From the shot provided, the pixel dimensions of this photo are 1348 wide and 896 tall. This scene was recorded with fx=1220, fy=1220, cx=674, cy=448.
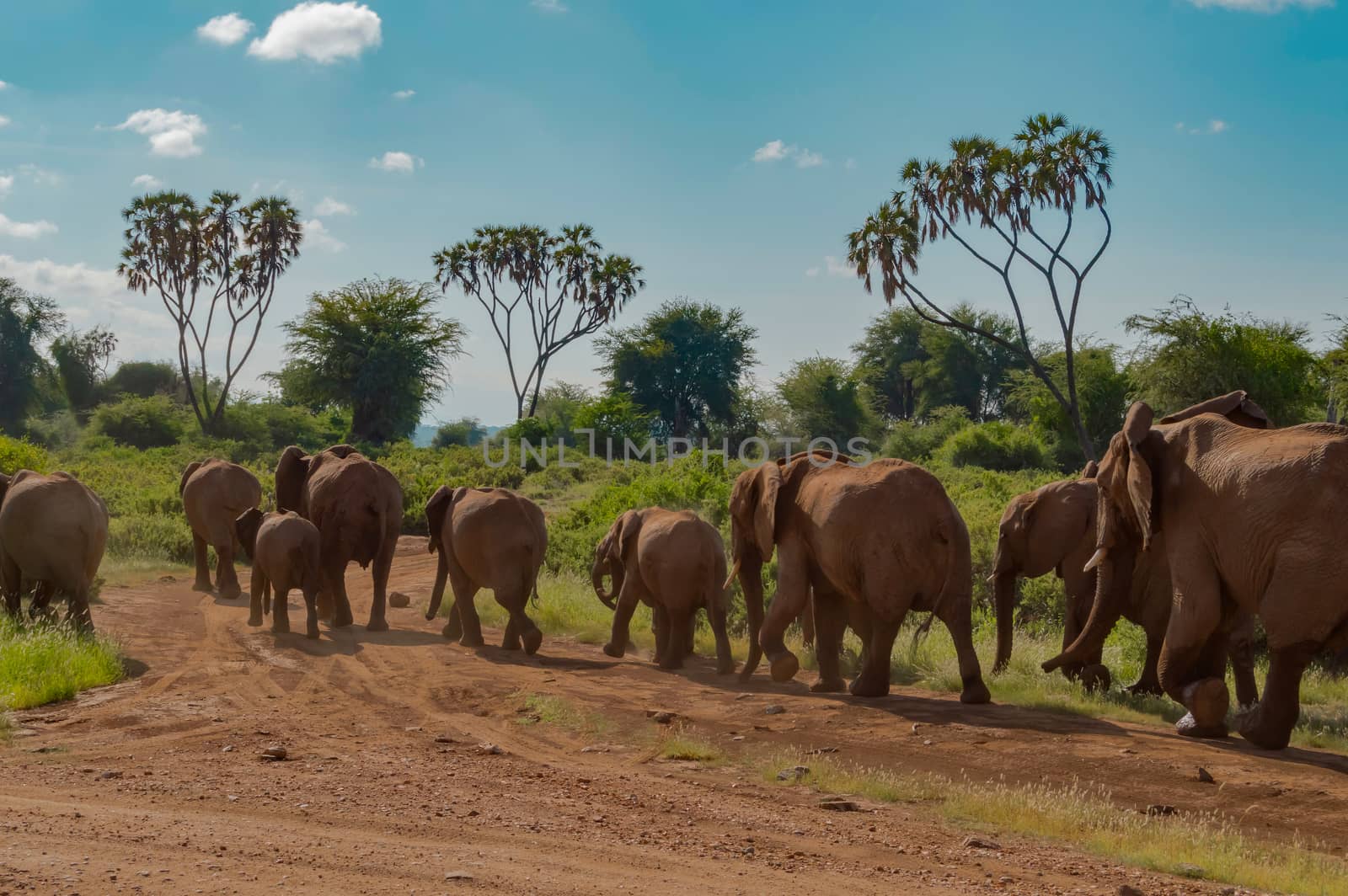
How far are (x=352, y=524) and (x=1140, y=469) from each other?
953cm

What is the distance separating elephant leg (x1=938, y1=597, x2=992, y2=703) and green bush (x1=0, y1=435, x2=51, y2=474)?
21.9 meters

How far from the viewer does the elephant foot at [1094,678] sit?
34.8 feet

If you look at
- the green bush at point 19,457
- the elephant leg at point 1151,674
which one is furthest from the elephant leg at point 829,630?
the green bush at point 19,457

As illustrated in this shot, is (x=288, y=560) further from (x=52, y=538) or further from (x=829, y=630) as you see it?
(x=829, y=630)

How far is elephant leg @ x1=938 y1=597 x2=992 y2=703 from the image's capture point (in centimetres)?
985

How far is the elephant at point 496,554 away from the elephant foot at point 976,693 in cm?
460

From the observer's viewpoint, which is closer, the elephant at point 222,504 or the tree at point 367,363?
the elephant at point 222,504

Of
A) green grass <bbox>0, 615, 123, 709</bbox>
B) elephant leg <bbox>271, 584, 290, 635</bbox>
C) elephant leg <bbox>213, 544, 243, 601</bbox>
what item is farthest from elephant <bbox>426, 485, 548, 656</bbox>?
elephant leg <bbox>213, 544, 243, 601</bbox>

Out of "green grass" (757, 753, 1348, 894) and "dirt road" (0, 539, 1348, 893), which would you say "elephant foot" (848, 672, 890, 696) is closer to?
"dirt road" (0, 539, 1348, 893)

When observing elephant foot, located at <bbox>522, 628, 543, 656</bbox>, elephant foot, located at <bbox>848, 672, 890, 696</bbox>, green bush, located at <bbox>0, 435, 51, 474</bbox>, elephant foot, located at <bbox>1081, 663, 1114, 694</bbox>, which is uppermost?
green bush, located at <bbox>0, 435, 51, 474</bbox>

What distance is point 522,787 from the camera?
23.9ft

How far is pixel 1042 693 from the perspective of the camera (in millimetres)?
10344

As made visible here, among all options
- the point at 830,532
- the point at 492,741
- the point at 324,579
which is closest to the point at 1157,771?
the point at 830,532

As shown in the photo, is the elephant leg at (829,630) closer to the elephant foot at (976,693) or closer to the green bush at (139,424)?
the elephant foot at (976,693)
